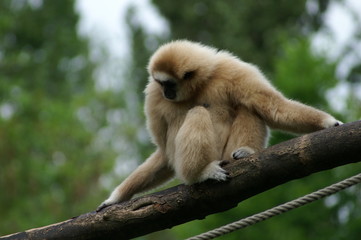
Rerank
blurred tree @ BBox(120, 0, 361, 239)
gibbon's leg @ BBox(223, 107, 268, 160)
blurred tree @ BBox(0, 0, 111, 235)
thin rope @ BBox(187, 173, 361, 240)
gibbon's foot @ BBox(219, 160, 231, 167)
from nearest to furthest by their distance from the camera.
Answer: thin rope @ BBox(187, 173, 361, 240), gibbon's foot @ BBox(219, 160, 231, 167), gibbon's leg @ BBox(223, 107, 268, 160), blurred tree @ BBox(120, 0, 361, 239), blurred tree @ BBox(0, 0, 111, 235)

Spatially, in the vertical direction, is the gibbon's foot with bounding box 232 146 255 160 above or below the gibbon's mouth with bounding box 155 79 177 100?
below

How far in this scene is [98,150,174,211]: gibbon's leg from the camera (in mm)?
6504

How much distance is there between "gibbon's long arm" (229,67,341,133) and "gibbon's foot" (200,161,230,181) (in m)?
0.74

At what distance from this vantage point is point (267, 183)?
16.6 feet

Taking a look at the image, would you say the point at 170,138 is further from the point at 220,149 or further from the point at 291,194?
the point at 291,194

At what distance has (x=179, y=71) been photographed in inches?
252

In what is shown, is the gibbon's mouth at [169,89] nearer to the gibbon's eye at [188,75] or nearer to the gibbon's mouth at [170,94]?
the gibbon's mouth at [170,94]

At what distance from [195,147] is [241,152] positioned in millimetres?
465

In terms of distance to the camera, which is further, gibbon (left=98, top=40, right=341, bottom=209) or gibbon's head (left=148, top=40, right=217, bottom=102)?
gibbon's head (left=148, top=40, right=217, bottom=102)

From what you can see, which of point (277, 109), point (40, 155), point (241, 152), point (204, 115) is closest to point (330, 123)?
point (277, 109)

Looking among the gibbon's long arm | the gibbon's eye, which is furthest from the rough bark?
the gibbon's eye

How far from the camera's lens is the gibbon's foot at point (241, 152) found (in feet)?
18.8

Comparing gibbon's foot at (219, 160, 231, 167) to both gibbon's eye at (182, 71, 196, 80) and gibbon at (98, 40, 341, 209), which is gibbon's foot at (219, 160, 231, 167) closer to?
gibbon at (98, 40, 341, 209)

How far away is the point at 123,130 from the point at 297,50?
12722mm
